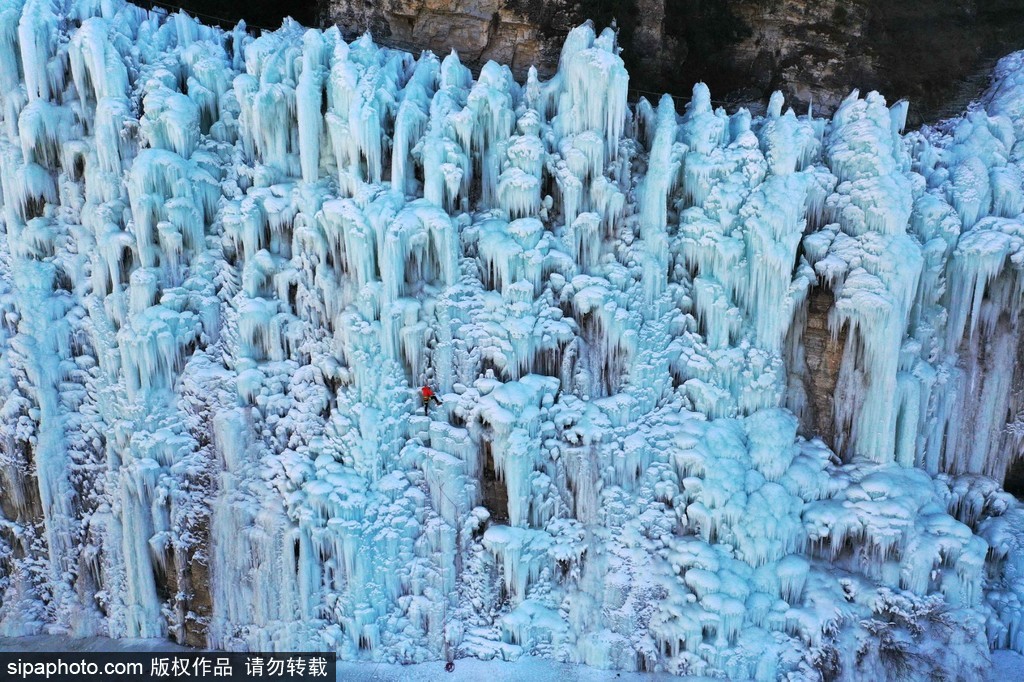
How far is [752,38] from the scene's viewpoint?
1282 centimetres

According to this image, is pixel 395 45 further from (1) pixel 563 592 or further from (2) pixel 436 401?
(1) pixel 563 592

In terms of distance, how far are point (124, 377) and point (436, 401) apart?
4.22 metres

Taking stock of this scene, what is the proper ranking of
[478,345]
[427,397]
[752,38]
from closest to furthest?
[427,397], [478,345], [752,38]

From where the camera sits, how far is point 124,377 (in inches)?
382

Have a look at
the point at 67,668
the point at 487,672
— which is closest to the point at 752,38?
the point at 487,672

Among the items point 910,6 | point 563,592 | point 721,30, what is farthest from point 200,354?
point 910,6

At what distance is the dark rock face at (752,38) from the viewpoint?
38.1 feet

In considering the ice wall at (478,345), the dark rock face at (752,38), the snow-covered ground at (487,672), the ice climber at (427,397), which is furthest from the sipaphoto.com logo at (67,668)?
the dark rock face at (752,38)

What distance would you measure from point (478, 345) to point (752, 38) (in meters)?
7.89

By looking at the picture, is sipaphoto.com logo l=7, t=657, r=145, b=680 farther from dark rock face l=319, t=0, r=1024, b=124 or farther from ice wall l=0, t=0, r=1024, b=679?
dark rock face l=319, t=0, r=1024, b=124

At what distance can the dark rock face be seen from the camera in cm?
1160

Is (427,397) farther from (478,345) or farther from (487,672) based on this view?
(487,672)

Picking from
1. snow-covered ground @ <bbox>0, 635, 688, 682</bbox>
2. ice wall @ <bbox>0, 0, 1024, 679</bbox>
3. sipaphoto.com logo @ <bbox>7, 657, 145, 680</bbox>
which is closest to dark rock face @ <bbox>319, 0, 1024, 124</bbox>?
ice wall @ <bbox>0, 0, 1024, 679</bbox>

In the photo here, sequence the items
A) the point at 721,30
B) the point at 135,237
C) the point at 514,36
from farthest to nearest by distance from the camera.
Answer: the point at 721,30 → the point at 514,36 → the point at 135,237
